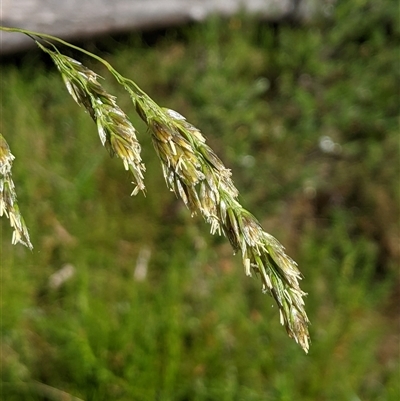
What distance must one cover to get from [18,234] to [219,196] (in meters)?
0.38

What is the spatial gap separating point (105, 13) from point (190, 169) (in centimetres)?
202

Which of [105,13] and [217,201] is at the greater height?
[105,13]

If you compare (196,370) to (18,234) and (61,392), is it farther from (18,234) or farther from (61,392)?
(18,234)

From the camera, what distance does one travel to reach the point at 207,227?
108 inches

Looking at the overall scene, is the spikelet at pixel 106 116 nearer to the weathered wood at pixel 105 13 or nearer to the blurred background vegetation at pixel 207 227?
the blurred background vegetation at pixel 207 227

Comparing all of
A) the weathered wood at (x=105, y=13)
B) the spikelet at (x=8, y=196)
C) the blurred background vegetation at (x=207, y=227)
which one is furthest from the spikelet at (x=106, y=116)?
the weathered wood at (x=105, y=13)

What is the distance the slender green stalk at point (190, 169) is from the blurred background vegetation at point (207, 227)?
128 centimetres

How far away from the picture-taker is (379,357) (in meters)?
2.77

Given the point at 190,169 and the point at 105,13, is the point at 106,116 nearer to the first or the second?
the point at 190,169

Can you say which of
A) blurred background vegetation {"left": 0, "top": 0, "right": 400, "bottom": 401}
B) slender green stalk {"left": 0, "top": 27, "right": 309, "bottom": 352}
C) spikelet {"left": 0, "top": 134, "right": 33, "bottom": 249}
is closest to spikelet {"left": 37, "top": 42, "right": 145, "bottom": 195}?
slender green stalk {"left": 0, "top": 27, "right": 309, "bottom": 352}

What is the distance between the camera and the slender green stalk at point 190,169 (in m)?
0.97

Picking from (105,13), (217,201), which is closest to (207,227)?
(105,13)

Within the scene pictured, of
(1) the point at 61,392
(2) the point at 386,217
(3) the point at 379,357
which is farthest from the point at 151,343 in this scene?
(2) the point at 386,217

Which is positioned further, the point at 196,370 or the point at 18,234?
the point at 196,370
